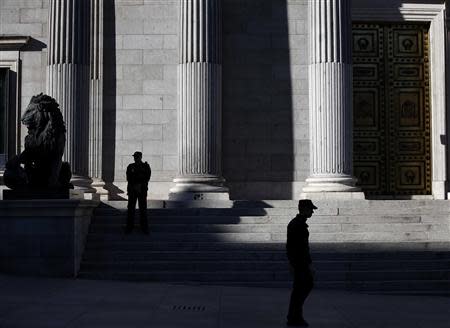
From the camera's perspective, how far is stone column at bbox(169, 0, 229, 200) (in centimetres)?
2369

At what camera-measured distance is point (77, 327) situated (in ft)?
36.6

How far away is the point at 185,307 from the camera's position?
13414mm

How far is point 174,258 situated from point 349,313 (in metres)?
6.13

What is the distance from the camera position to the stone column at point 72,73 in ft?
78.0

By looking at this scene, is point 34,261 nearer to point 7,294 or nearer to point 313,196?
point 7,294

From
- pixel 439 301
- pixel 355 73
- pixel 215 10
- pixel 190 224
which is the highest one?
pixel 215 10

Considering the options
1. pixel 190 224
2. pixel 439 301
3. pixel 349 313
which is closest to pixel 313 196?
pixel 190 224

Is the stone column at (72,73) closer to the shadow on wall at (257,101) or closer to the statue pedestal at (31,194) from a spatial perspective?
the shadow on wall at (257,101)

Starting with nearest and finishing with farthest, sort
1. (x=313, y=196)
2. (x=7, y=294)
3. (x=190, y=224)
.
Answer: (x=7, y=294), (x=190, y=224), (x=313, y=196)

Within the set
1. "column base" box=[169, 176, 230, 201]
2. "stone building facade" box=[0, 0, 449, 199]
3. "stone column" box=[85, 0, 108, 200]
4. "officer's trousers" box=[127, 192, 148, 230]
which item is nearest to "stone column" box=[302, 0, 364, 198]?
"stone building facade" box=[0, 0, 449, 199]

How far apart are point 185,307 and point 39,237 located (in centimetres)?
595

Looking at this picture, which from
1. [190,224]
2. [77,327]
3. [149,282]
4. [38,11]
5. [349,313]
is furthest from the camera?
[38,11]

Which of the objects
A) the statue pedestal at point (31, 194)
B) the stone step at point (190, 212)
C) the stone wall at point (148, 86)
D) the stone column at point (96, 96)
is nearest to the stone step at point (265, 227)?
the stone step at point (190, 212)

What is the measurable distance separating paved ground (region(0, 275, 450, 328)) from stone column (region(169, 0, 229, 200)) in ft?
23.9
